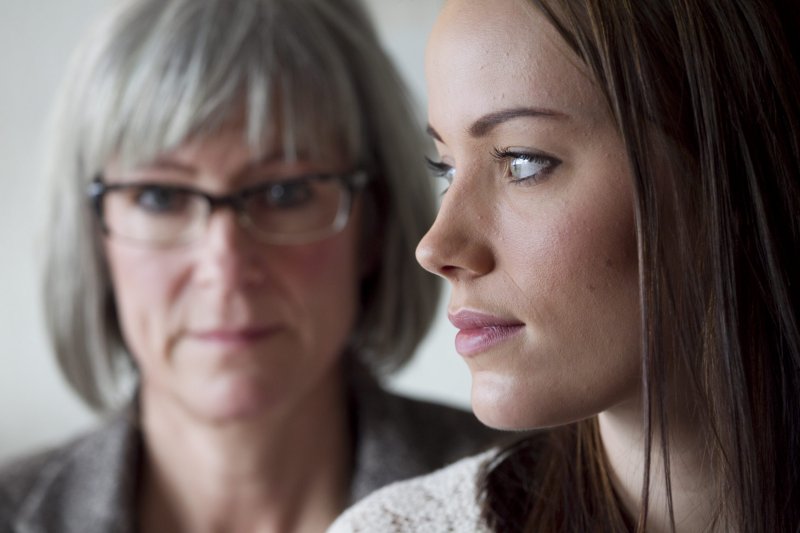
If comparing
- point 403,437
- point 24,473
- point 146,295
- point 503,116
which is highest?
point 503,116

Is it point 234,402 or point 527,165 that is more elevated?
point 527,165

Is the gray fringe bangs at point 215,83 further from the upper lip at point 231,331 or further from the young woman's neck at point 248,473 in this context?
the young woman's neck at point 248,473

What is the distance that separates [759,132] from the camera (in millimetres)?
551

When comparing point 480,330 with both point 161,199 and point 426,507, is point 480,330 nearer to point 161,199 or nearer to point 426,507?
point 426,507

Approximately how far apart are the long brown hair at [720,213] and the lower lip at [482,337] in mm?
70

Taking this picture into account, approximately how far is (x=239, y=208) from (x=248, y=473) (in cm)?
28

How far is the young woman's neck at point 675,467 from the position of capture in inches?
22.6

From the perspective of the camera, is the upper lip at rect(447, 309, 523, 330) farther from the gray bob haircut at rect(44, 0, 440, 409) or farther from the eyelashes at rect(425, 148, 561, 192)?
the gray bob haircut at rect(44, 0, 440, 409)

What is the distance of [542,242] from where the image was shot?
0.54m

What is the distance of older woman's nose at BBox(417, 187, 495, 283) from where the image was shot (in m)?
0.54

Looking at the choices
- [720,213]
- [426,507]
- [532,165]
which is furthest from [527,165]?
[426,507]

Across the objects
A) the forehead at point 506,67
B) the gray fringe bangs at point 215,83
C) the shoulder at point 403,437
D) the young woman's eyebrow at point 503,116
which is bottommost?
the shoulder at point 403,437

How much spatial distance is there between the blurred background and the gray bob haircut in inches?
20.0

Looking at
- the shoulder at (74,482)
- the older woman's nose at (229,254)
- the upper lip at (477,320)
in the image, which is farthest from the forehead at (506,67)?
the shoulder at (74,482)
